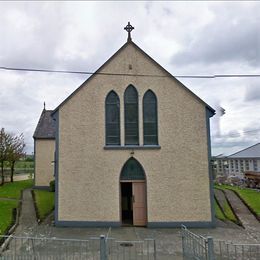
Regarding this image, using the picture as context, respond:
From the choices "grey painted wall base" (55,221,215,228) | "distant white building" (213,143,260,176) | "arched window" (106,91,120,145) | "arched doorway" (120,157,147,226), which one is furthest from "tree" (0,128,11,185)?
"distant white building" (213,143,260,176)

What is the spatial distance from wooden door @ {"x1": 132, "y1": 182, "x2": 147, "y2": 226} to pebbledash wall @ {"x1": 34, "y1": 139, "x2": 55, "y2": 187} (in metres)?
15.7

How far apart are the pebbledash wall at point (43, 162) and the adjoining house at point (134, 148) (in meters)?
14.6

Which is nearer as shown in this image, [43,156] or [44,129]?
[43,156]

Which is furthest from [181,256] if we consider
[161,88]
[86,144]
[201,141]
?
[161,88]

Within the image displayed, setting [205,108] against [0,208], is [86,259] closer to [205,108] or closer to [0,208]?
[205,108]

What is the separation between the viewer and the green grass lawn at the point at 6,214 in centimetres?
1339

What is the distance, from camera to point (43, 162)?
93.5 ft

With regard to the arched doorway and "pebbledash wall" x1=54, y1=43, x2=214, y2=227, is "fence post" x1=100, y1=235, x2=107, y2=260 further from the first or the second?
the arched doorway

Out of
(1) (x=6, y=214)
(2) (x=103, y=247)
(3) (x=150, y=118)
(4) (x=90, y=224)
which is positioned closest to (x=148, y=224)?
(4) (x=90, y=224)

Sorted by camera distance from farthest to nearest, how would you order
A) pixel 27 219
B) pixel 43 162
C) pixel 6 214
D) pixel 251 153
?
pixel 251 153 < pixel 43 162 < pixel 6 214 < pixel 27 219

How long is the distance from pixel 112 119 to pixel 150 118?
6.34ft

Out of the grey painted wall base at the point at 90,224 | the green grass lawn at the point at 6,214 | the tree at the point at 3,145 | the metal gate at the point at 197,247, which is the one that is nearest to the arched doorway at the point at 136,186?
the grey painted wall base at the point at 90,224

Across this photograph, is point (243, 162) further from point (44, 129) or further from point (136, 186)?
point (136, 186)

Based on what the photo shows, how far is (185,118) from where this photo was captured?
14.6 metres
